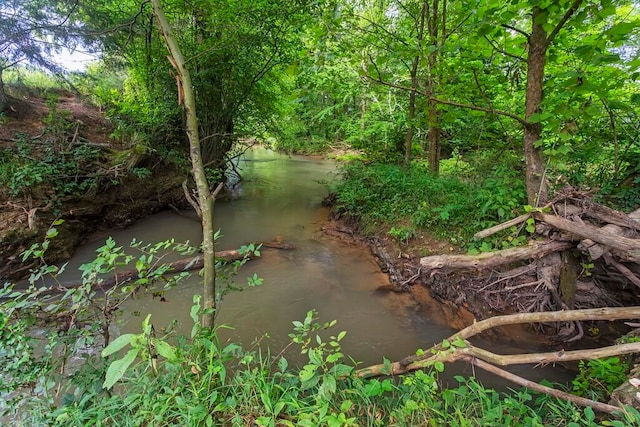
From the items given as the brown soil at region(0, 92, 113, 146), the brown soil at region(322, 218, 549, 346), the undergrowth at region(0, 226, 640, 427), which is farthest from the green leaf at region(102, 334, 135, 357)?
the brown soil at region(0, 92, 113, 146)

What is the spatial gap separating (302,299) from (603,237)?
10.4ft

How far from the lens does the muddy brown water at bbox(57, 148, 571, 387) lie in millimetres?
3084

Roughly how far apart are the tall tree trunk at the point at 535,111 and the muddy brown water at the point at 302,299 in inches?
62.6

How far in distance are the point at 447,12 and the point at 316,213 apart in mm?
4984

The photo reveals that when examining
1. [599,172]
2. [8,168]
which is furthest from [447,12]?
[8,168]

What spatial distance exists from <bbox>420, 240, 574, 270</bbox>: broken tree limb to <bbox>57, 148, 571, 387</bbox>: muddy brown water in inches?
34.4

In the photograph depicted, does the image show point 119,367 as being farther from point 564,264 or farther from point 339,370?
point 564,264

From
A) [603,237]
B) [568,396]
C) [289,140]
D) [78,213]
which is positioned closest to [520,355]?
[568,396]

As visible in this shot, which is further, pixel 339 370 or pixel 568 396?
pixel 568 396

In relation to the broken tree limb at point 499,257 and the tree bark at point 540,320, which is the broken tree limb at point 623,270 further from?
the tree bark at point 540,320

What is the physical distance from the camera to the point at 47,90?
293 inches

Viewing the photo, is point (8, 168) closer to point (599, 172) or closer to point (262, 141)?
point (262, 141)

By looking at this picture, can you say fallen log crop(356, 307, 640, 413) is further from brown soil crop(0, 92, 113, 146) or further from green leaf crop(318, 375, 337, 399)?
brown soil crop(0, 92, 113, 146)

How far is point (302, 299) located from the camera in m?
3.89
